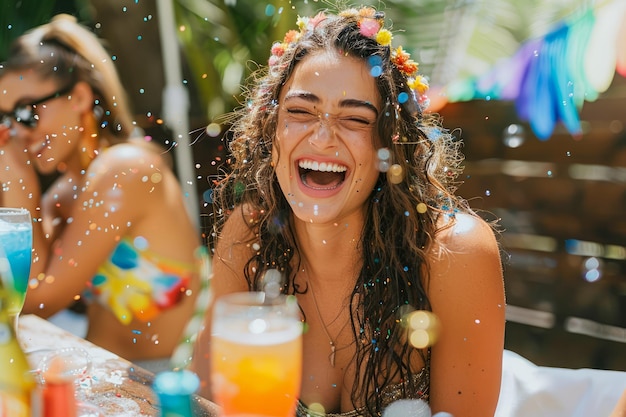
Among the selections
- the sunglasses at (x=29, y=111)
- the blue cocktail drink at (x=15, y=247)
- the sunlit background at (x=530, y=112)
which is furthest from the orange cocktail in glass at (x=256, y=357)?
the sunlit background at (x=530, y=112)

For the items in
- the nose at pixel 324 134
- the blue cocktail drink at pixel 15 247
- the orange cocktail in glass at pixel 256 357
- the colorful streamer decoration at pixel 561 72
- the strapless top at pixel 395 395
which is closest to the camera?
the orange cocktail in glass at pixel 256 357

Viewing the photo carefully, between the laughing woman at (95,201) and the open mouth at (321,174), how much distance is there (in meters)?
0.89

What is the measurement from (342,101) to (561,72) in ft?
8.01

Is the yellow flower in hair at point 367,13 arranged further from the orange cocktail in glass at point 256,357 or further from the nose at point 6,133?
the nose at point 6,133

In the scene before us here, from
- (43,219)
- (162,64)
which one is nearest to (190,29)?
(162,64)

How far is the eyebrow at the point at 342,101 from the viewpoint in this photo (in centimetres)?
165

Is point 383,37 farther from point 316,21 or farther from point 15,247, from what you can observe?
point 15,247

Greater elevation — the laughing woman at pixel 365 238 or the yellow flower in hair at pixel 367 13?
the yellow flower in hair at pixel 367 13

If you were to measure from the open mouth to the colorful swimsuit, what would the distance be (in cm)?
90

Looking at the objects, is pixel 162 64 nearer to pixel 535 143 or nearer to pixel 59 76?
pixel 59 76

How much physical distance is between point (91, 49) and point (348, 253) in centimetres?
150

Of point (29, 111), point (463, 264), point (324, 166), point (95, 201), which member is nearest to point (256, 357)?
point (324, 166)

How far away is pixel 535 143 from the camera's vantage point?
3811mm

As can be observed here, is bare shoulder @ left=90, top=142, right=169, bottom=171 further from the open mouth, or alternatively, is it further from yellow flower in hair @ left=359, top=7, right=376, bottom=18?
yellow flower in hair @ left=359, top=7, right=376, bottom=18
